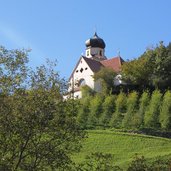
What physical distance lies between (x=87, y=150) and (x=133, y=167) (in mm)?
14175

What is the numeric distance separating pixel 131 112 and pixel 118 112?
1.52 meters

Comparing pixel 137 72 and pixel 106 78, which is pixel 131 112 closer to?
pixel 137 72

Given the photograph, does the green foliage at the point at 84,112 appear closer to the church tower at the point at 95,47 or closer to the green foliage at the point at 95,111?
the green foliage at the point at 95,111

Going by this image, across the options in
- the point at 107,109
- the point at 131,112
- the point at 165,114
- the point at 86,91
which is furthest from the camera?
the point at 86,91

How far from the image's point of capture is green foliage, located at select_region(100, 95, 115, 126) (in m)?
40.5

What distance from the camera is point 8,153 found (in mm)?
11164

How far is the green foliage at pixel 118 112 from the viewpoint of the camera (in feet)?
129

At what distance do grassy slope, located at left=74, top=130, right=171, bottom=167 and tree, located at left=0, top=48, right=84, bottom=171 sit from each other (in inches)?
509

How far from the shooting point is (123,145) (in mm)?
29328

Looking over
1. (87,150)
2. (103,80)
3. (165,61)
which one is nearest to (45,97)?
(87,150)

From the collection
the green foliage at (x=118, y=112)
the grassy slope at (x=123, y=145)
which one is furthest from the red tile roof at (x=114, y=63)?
the grassy slope at (x=123, y=145)

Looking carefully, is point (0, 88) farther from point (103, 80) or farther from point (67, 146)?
point (103, 80)

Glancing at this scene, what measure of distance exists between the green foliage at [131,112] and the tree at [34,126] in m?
26.4

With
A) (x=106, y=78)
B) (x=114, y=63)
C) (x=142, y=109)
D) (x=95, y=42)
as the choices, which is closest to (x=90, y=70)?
(x=114, y=63)
